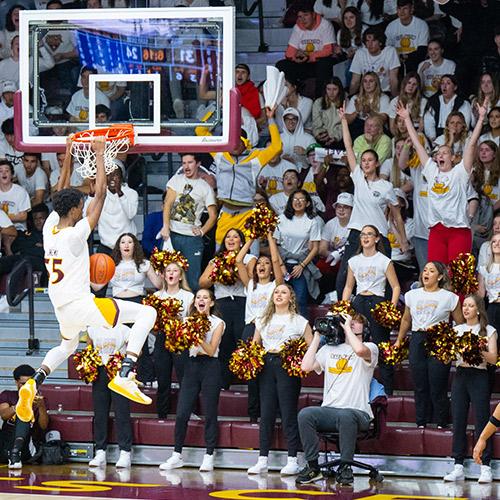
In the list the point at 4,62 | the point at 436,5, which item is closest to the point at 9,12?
the point at 4,62

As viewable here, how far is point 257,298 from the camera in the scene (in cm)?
1474

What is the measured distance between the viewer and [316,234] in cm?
1549

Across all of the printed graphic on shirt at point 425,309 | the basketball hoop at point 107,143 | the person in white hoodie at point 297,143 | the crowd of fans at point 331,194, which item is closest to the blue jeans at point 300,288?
the crowd of fans at point 331,194

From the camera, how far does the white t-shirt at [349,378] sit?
539 inches

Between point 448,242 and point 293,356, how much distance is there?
2.16m

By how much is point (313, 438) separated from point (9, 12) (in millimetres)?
8134

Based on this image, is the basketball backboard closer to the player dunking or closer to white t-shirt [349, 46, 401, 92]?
the player dunking

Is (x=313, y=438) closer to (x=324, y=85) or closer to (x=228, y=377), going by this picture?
(x=228, y=377)

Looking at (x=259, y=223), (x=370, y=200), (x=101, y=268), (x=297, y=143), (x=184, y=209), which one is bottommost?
(x=101, y=268)

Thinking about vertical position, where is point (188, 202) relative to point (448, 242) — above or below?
above

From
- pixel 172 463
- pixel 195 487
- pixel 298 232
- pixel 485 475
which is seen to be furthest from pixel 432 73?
pixel 195 487

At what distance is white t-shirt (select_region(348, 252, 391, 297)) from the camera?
14.6m

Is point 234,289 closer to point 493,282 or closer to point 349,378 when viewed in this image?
point 349,378

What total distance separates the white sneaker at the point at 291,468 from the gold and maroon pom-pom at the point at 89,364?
7.22 feet
